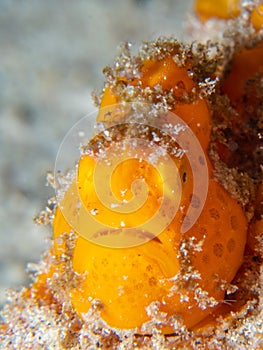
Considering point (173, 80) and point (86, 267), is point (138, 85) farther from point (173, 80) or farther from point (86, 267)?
point (86, 267)

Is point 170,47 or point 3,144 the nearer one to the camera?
point 170,47

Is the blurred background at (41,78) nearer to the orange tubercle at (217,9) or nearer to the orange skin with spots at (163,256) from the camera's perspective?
the orange tubercle at (217,9)

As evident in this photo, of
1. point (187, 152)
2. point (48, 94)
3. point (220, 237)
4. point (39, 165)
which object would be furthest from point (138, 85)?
point (48, 94)

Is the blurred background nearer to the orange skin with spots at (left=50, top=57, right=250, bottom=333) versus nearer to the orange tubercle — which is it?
the orange tubercle

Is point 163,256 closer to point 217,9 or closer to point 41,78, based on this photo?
point 217,9

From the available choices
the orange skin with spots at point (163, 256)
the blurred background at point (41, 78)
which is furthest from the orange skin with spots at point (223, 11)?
the orange skin with spots at point (163, 256)

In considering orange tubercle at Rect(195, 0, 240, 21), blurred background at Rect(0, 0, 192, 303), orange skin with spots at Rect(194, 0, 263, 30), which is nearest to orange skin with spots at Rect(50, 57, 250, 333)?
orange skin with spots at Rect(194, 0, 263, 30)
